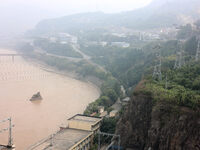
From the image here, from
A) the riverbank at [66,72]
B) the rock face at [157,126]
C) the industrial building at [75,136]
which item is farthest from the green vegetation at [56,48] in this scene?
the rock face at [157,126]

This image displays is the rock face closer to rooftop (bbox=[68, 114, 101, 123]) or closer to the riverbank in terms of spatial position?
rooftop (bbox=[68, 114, 101, 123])

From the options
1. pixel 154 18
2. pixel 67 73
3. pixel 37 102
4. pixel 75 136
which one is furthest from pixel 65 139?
pixel 154 18

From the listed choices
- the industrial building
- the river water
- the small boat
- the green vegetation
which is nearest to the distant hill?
the green vegetation

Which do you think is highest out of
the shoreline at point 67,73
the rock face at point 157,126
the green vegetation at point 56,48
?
the green vegetation at point 56,48

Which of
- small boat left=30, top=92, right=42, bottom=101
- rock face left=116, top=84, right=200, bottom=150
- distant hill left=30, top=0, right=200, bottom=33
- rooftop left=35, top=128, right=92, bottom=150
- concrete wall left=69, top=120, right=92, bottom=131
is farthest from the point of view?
distant hill left=30, top=0, right=200, bottom=33

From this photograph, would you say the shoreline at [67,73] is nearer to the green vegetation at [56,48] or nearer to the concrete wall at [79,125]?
the green vegetation at [56,48]

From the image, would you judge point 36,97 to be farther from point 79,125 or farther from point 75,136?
point 75,136
